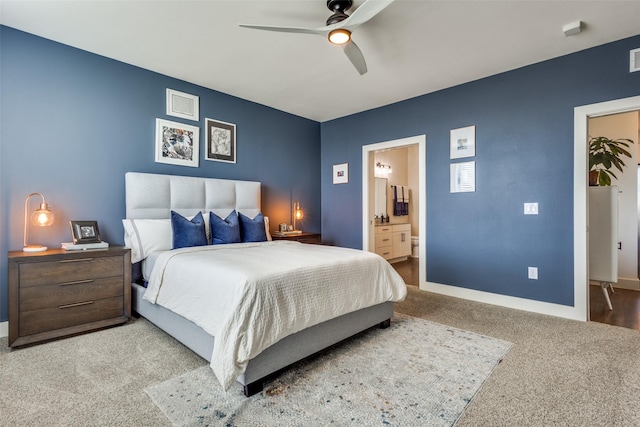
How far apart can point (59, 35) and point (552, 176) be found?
496cm

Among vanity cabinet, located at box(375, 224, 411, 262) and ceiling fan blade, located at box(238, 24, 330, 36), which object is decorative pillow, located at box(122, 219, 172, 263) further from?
vanity cabinet, located at box(375, 224, 411, 262)

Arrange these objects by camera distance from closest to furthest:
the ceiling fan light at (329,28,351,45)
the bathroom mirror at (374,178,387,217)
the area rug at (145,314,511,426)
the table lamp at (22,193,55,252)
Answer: the area rug at (145,314,511,426) → the ceiling fan light at (329,28,351,45) → the table lamp at (22,193,55,252) → the bathroom mirror at (374,178,387,217)

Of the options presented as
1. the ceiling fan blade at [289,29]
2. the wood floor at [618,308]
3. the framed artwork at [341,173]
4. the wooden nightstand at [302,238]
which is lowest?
the wood floor at [618,308]

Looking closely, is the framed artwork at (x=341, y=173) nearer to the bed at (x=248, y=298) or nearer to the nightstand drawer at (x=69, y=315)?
the bed at (x=248, y=298)

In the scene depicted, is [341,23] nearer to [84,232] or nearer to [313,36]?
[313,36]

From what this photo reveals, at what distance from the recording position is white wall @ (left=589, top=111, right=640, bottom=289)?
13.9ft

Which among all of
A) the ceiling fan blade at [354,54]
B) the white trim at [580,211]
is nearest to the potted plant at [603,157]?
the white trim at [580,211]

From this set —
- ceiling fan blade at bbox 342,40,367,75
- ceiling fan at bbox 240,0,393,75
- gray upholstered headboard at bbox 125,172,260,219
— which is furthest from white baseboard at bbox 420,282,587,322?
ceiling fan at bbox 240,0,393,75

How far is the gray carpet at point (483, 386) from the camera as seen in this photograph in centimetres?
162

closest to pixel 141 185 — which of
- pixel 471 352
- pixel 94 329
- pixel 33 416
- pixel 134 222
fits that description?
pixel 134 222

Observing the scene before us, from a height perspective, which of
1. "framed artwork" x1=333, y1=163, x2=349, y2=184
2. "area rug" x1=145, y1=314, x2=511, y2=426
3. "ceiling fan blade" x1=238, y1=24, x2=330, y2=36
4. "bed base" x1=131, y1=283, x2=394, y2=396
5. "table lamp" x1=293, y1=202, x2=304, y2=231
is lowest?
"area rug" x1=145, y1=314, x2=511, y2=426

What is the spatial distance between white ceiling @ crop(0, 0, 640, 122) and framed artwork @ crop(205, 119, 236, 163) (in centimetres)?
51

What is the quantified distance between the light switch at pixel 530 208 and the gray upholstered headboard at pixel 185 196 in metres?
3.26

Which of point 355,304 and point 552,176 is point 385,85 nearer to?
point 552,176
